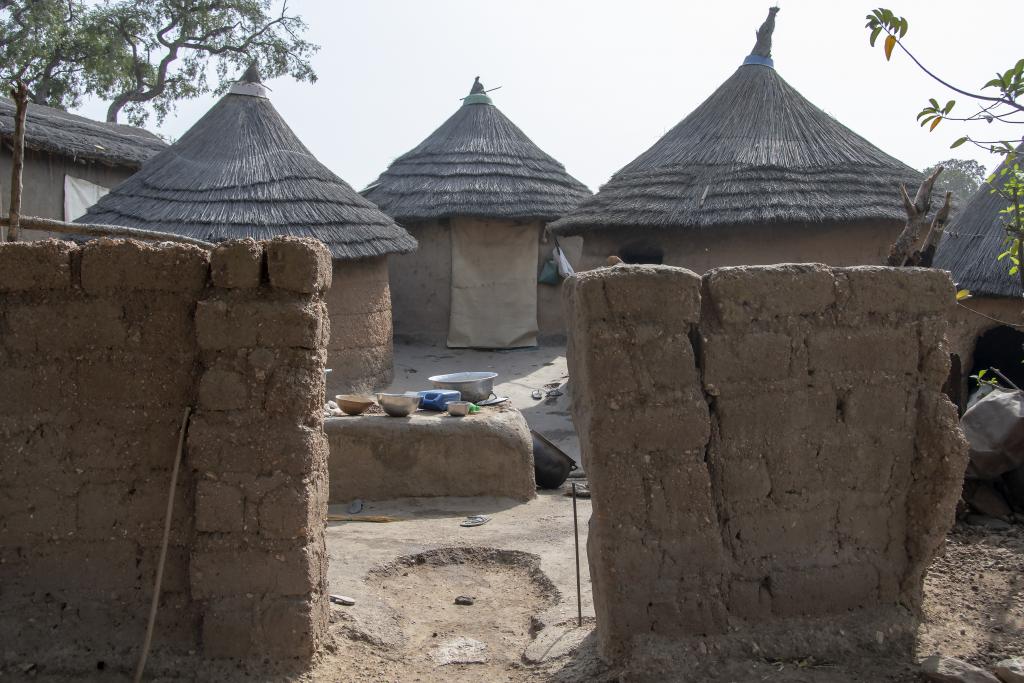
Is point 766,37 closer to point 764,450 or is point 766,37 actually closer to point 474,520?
point 474,520

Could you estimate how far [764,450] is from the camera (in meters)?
3.89

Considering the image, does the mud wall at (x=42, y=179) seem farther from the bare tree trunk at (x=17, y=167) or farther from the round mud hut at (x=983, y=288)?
the round mud hut at (x=983, y=288)

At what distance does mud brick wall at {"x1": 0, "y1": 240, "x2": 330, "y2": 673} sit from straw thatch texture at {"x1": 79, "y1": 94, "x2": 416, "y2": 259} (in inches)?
237

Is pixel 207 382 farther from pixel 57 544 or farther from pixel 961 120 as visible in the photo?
pixel 961 120

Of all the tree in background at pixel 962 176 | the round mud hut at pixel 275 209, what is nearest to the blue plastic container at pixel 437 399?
the round mud hut at pixel 275 209

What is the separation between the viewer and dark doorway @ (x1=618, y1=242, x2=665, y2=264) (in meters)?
11.1

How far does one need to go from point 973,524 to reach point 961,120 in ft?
8.39

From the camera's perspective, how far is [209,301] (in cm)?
376

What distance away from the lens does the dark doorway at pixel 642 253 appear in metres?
11.1

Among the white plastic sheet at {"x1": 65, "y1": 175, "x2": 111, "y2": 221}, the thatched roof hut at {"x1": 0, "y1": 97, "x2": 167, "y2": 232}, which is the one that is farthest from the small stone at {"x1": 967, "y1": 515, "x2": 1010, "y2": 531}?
the white plastic sheet at {"x1": 65, "y1": 175, "x2": 111, "y2": 221}

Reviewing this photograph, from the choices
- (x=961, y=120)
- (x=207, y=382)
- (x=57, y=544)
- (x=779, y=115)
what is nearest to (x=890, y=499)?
(x=961, y=120)

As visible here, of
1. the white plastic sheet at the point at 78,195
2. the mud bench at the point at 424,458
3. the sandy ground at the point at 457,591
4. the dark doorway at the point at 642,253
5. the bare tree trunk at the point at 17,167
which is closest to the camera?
the sandy ground at the point at 457,591

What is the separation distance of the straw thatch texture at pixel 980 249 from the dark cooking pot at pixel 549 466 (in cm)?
396

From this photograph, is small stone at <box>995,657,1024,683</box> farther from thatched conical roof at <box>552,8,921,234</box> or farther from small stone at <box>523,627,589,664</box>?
thatched conical roof at <box>552,8,921,234</box>
